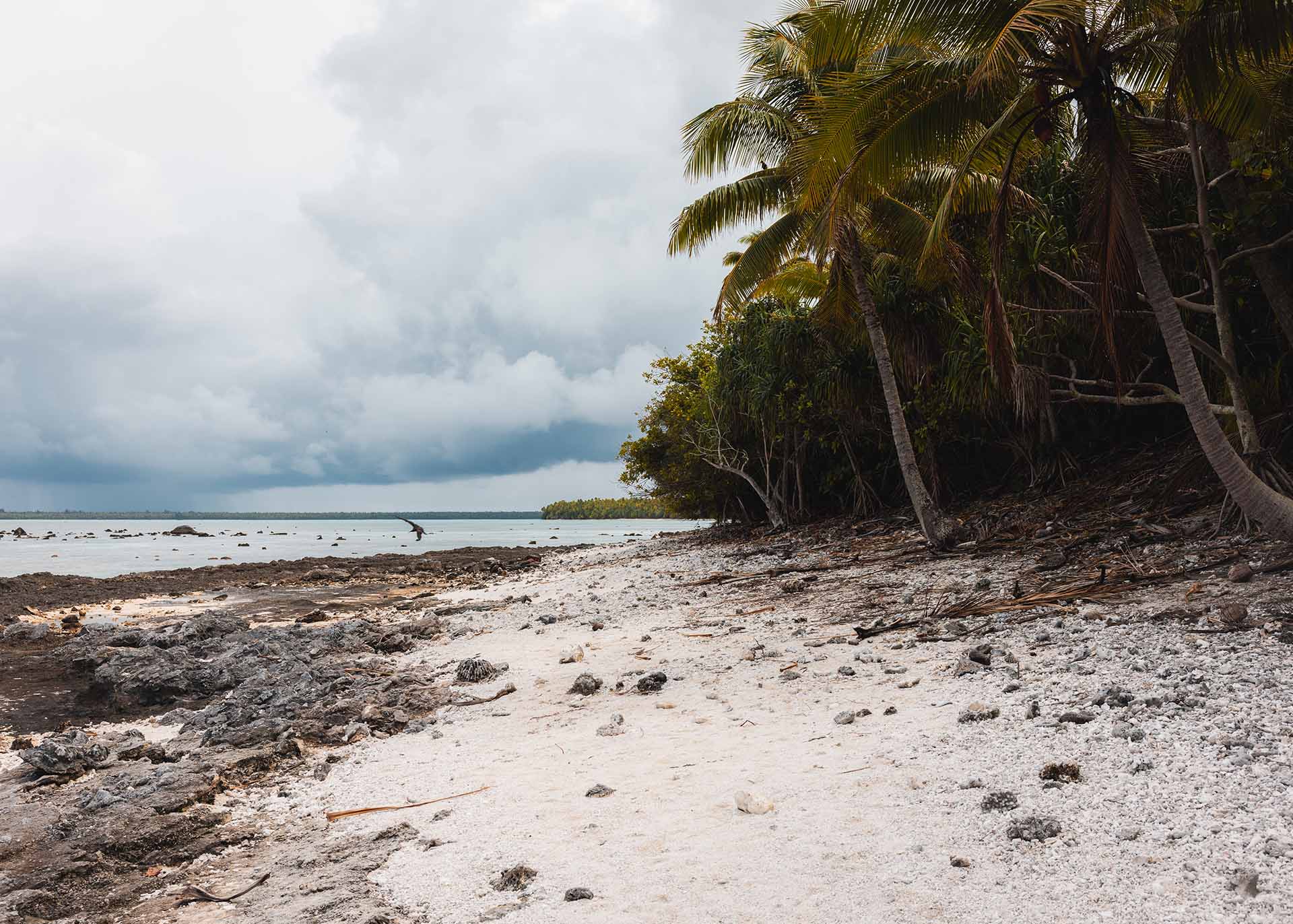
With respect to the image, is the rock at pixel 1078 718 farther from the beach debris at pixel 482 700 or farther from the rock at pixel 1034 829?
the beach debris at pixel 482 700

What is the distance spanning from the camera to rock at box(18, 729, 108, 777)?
5590mm

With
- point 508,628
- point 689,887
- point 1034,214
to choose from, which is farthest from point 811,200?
point 689,887

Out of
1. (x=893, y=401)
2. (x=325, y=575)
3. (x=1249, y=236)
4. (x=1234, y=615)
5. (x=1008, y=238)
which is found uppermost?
(x=1008, y=238)

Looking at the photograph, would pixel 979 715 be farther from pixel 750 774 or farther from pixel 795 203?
pixel 795 203

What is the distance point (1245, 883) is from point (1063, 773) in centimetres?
99

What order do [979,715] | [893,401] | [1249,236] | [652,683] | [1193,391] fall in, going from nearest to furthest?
[979,715] → [652,683] → [1193,391] → [1249,236] → [893,401]

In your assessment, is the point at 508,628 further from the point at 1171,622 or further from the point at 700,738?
the point at 1171,622

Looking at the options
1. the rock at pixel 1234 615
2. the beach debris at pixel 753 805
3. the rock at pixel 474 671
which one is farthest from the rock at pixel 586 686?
the rock at pixel 1234 615

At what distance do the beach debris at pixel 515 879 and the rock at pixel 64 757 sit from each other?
422cm

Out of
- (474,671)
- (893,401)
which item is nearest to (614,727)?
(474,671)

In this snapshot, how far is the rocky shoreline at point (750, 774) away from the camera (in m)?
3.01

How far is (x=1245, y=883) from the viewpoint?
2.59 m

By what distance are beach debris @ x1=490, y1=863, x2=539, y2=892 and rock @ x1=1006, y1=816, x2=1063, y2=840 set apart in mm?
2049

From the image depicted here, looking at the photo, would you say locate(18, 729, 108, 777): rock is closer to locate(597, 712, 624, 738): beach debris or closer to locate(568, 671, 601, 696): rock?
locate(568, 671, 601, 696): rock
